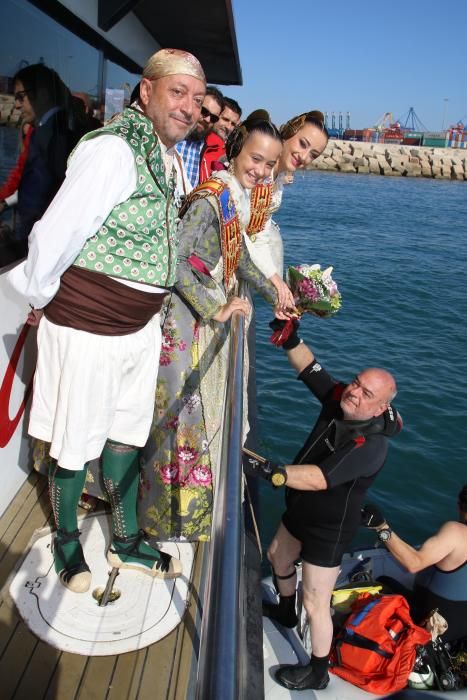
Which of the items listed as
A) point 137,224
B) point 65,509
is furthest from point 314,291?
point 65,509

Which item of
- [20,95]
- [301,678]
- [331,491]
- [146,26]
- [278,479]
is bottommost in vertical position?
[301,678]

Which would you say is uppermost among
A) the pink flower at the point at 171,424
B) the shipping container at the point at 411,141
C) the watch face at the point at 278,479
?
the shipping container at the point at 411,141

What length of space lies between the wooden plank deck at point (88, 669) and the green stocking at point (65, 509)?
0.23m

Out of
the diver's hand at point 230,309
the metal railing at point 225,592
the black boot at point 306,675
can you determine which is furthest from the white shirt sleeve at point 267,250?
the black boot at point 306,675

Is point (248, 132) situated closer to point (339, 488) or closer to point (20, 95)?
point (20, 95)

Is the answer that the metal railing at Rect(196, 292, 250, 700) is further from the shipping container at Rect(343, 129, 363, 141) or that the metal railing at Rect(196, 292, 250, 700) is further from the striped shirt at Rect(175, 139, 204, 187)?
the shipping container at Rect(343, 129, 363, 141)

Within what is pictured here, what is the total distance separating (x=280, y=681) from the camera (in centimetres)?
306

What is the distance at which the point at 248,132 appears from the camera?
2.44m

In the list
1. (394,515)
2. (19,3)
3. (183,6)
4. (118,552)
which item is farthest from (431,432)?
(19,3)

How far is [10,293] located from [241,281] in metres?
1.34

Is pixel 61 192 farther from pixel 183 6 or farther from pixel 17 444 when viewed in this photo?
pixel 183 6

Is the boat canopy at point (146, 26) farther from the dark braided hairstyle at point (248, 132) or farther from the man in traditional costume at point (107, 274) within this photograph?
the man in traditional costume at point (107, 274)

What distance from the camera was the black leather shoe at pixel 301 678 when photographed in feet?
9.87

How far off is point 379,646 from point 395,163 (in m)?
57.5
